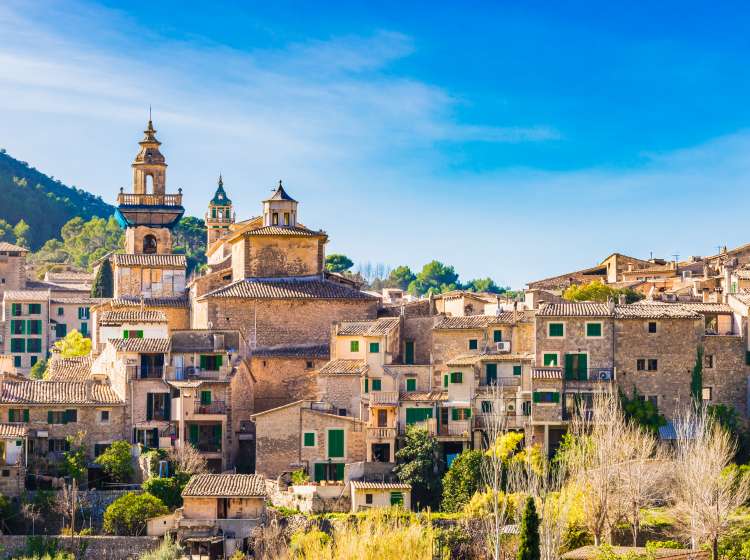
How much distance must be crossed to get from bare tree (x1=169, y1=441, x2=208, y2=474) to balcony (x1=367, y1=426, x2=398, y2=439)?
5.32 m

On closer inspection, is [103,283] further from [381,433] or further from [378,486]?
[378,486]

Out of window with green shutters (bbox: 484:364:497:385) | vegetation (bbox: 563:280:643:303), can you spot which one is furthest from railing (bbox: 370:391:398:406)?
vegetation (bbox: 563:280:643:303)

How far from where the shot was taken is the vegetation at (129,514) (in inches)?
1731

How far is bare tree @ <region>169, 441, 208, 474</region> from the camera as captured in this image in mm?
46531

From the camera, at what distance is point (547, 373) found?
48.1 meters

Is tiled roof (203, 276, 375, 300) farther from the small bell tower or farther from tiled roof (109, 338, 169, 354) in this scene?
the small bell tower

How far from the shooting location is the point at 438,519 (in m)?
44.1

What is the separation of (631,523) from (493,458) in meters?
4.42

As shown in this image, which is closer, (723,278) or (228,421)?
(228,421)

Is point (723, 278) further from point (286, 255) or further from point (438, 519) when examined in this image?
point (438, 519)

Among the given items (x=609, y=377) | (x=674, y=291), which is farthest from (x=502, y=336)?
(x=674, y=291)

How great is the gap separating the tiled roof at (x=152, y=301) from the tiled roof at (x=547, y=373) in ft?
53.4

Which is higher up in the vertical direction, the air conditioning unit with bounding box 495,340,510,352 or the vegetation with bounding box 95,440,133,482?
the air conditioning unit with bounding box 495,340,510,352

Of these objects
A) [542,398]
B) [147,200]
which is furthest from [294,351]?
[147,200]
